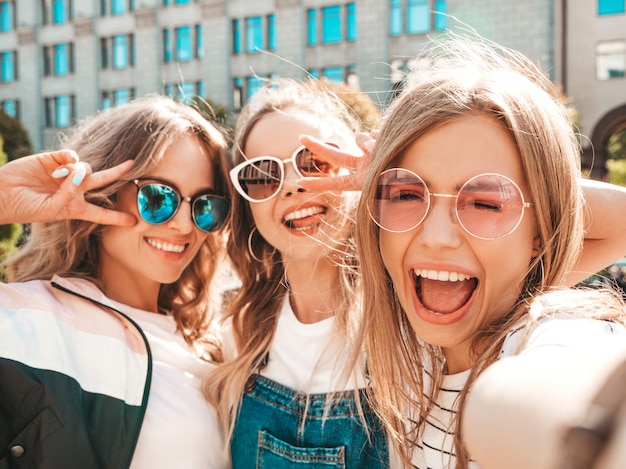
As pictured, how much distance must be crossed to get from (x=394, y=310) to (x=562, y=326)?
0.74 m

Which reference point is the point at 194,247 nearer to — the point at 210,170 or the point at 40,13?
the point at 210,170

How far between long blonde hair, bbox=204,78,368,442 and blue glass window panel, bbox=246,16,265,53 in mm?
25306

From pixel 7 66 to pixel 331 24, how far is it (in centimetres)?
1871

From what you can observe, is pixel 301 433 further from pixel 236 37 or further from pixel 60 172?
pixel 236 37

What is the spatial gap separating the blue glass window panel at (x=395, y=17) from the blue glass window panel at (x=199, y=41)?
29.9ft

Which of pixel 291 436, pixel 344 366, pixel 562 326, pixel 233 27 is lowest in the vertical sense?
pixel 291 436

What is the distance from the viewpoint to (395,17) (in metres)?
24.6

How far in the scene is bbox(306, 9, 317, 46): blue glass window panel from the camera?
85.2 feet

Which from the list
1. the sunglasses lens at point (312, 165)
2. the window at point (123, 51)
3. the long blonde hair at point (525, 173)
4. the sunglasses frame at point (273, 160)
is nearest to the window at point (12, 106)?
the window at point (123, 51)

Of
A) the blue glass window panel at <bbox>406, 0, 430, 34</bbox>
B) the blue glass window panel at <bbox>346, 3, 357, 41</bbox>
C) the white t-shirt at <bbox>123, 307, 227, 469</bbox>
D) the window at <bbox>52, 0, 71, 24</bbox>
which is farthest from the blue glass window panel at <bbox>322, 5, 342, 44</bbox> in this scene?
the white t-shirt at <bbox>123, 307, 227, 469</bbox>

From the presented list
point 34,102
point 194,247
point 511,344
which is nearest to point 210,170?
point 194,247

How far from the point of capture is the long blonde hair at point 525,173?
151 centimetres

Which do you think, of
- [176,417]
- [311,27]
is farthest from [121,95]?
[176,417]

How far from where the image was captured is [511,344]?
1.34 m
